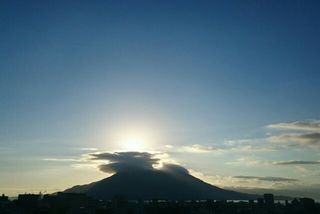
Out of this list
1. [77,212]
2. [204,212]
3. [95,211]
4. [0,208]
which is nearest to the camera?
[0,208]

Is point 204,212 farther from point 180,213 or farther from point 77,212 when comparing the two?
point 77,212

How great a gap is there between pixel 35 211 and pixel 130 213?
3857 centimetres

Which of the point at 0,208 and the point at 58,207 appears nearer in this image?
the point at 0,208

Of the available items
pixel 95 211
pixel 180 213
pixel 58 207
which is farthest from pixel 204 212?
pixel 58 207

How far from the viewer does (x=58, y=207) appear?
644ft

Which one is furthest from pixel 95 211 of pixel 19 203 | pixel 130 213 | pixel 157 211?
pixel 19 203

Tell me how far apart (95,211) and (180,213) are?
117 ft

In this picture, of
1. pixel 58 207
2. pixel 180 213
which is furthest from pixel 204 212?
pixel 58 207

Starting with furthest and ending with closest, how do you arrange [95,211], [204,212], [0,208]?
[204,212]
[95,211]
[0,208]

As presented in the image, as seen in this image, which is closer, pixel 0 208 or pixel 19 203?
pixel 0 208

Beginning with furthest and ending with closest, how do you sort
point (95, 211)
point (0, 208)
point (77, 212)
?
point (95, 211)
point (77, 212)
point (0, 208)

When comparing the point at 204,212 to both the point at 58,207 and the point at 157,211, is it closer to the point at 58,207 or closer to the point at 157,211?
the point at 157,211

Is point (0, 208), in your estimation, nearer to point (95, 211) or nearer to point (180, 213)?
point (95, 211)

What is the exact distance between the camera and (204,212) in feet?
623
